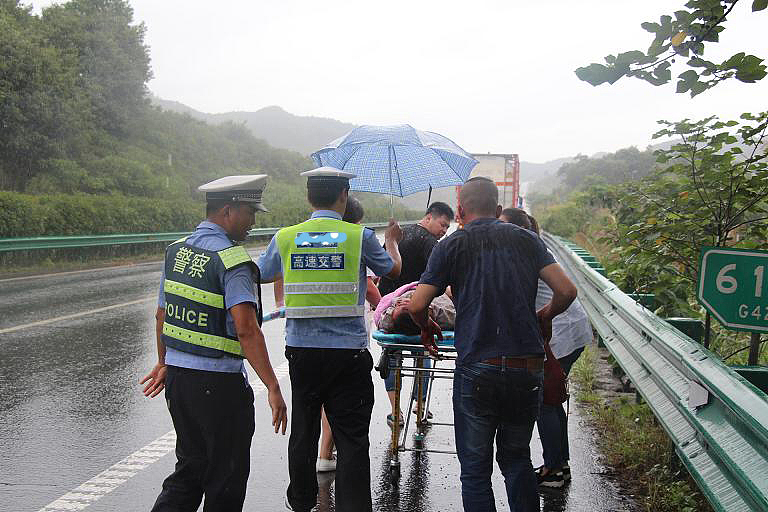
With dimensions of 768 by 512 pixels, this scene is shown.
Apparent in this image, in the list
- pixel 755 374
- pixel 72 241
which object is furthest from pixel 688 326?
pixel 72 241

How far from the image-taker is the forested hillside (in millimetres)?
22812

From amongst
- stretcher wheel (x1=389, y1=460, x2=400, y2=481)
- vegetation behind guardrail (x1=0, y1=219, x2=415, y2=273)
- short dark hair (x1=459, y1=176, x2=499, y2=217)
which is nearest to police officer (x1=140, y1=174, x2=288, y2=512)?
short dark hair (x1=459, y1=176, x2=499, y2=217)

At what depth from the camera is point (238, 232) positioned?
3.58m

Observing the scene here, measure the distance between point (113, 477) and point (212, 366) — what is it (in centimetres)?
202

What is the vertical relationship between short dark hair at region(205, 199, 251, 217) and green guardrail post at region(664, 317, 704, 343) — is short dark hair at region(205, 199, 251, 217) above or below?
above

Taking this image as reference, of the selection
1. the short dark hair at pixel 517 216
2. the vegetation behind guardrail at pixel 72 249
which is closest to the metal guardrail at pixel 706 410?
the short dark hair at pixel 517 216

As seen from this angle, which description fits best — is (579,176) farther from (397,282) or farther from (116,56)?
(397,282)

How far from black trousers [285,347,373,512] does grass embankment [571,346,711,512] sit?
5.63ft

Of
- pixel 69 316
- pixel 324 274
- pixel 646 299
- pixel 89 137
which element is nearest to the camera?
pixel 324 274

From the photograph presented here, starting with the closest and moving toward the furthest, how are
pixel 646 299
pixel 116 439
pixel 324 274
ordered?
pixel 324 274
pixel 116 439
pixel 646 299

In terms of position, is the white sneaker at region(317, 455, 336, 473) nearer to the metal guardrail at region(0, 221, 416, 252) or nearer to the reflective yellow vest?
the reflective yellow vest

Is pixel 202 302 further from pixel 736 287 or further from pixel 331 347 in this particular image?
pixel 736 287

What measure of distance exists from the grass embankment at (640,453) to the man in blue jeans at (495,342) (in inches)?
41.6

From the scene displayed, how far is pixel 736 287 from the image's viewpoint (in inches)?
138
